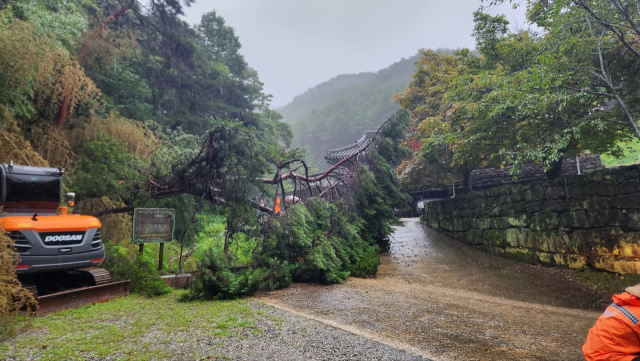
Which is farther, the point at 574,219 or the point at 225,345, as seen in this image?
the point at 574,219

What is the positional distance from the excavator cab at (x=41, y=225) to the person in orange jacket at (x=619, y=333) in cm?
640

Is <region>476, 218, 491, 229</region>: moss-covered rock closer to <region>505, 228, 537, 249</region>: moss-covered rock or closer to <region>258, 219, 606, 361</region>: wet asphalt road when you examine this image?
<region>505, 228, 537, 249</region>: moss-covered rock

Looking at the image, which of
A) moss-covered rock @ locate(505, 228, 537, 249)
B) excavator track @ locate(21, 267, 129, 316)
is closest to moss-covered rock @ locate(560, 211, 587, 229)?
moss-covered rock @ locate(505, 228, 537, 249)

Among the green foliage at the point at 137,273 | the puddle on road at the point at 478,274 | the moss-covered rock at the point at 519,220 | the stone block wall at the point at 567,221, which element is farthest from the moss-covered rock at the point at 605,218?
the green foliage at the point at 137,273

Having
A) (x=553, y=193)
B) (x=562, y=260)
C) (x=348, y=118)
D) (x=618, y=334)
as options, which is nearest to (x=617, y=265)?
(x=562, y=260)

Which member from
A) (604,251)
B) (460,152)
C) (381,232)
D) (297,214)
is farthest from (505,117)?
(297,214)

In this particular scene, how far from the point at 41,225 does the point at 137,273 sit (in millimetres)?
2043

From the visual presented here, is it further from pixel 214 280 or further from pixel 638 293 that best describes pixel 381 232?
pixel 638 293

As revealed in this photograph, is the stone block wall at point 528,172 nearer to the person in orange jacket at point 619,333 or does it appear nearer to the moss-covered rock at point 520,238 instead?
the moss-covered rock at point 520,238

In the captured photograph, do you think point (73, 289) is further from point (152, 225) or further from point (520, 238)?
point (520, 238)

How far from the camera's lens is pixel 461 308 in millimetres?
5180

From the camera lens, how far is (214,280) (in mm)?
5477

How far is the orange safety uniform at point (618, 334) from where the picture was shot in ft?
6.53

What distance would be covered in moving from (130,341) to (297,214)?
458 cm
